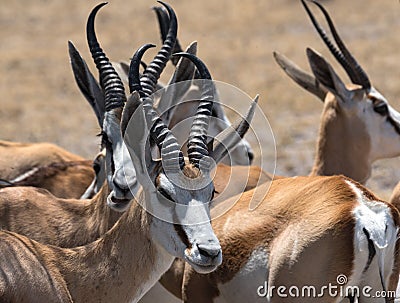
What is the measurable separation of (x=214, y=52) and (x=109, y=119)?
515 inches

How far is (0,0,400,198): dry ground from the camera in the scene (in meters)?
12.6

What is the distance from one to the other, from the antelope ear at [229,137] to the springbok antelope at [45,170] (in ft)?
6.36

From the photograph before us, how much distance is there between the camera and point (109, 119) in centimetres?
543

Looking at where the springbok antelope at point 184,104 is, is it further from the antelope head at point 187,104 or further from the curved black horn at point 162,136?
the curved black horn at point 162,136

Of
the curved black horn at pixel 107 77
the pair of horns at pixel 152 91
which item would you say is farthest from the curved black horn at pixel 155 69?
the curved black horn at pixel 107 77

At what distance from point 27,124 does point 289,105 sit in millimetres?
3720

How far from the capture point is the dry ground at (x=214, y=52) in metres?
12.6

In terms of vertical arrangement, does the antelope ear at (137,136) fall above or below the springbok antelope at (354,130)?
above

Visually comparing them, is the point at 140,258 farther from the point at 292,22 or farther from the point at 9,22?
the point at 9,22

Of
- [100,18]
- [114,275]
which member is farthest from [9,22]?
[114,275]

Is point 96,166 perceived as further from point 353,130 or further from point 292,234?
point 353,130

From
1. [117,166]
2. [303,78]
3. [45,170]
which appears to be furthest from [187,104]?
[117,166]

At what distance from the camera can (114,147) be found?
17.6 feet

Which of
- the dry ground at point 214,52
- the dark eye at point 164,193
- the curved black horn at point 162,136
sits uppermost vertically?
the curved black horn at point 162,136
